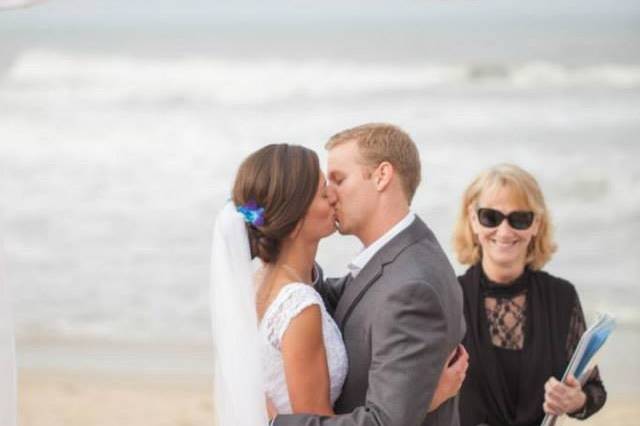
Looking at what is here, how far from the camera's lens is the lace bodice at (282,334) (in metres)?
3.03

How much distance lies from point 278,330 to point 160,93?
1440cm

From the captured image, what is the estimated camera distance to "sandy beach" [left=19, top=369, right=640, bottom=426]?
8.73m

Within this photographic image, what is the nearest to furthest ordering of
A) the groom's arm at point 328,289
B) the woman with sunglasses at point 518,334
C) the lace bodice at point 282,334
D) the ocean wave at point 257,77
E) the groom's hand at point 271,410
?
the lace bodice at point 282,334 → the groom's hand at point 271,410 → the groom's arm at point 328,289 → the woman with sunglasses at point 518,334 → the ocean wave at point 257,77

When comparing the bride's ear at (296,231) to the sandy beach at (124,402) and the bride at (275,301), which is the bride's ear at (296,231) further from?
the sandy beach at (124,402)

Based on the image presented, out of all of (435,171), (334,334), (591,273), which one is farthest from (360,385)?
(435,171)

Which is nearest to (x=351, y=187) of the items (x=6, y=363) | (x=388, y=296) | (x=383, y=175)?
(x=383, y=175)

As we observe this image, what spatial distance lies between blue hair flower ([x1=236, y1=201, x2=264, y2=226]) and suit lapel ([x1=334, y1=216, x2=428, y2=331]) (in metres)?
0.29

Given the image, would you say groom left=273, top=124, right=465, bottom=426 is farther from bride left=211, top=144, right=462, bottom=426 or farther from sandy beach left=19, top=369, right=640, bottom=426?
sandy beach left=19, top=369, right=640, bottom=426

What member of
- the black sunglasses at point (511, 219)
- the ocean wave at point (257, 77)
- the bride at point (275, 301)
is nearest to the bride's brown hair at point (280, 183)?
the bride at point (275, 301)

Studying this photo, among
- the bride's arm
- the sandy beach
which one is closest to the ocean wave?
the sandy beach

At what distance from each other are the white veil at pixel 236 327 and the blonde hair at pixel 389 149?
355 millimetres

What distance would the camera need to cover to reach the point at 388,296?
2977 millimetres

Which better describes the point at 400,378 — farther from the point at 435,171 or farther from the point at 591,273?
the point at 435,171

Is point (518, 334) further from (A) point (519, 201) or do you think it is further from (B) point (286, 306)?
(B) point (286, 306)
